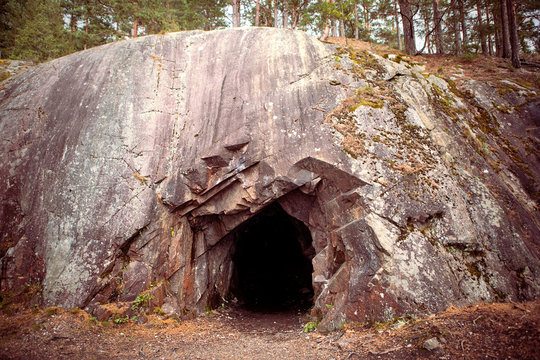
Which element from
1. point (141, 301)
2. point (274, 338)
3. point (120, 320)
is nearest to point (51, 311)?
point (120, 320)

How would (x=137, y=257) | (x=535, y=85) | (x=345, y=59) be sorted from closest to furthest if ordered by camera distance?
(x=137, y=257)
(x=345, y=59)
(x=535, y=85)

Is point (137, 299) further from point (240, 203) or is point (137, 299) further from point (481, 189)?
point (481, 189)

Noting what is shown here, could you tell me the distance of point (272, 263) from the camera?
661 inches

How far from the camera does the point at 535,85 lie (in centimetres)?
1017

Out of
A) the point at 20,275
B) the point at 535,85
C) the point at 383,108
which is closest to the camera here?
the point at 20,275

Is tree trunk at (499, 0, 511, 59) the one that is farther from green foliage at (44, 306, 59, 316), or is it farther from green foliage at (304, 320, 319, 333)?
green foliage at (44, 306, 59, 316)

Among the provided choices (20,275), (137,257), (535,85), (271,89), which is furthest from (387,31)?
(20,275)

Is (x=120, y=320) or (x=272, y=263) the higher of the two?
(x=120, y=320)

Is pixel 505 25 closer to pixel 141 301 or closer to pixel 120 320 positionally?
pixel 141 301

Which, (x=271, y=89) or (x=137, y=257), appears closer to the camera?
(x=137, y=257)

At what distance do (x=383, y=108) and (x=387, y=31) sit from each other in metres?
22.5

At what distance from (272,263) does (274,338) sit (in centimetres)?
994

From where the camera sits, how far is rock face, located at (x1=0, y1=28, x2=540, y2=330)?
6.66 metres

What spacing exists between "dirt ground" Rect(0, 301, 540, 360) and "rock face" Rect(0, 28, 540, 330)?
441 mm
